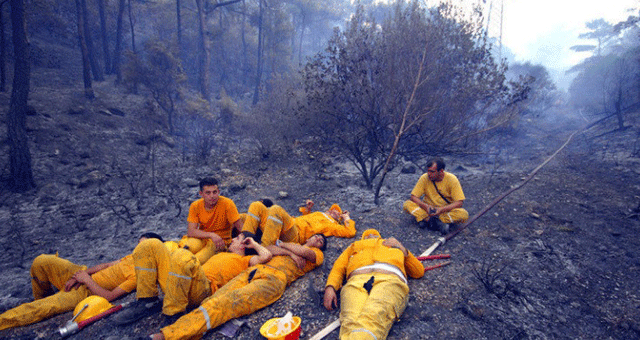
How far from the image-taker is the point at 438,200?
17.2ft

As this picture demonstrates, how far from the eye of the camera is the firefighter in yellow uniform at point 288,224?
404cm

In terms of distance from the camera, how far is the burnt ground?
3105 millimetres

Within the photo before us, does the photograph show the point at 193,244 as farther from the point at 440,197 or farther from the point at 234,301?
the point at 440,197

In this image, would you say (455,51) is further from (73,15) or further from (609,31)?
(609,31)

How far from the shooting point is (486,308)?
319cm

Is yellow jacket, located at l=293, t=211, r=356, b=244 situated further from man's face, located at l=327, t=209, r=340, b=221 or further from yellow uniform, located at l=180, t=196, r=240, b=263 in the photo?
yellow uniform, located at l=180, t=196, r=240, b=263

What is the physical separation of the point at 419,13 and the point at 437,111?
91.0 inches

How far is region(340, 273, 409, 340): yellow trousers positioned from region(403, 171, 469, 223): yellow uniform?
8.26ft

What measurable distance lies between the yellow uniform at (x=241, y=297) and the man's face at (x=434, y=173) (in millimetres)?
2626

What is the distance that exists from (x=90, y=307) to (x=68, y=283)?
0.54 m

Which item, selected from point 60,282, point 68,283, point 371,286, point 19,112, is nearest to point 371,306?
point 371,286

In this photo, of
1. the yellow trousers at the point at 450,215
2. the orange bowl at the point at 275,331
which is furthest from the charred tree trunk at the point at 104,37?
the orange bowl at the point at 275,331

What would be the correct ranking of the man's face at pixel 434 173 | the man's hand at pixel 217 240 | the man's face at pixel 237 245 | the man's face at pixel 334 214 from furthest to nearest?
the man's face at pixel 334 214
the man's face at pixel 434 173
the man's hand at pixel 217 240
the man's face at pixel 237 245

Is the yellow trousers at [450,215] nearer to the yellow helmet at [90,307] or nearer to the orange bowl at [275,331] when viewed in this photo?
the orange bowl at [275,331]
